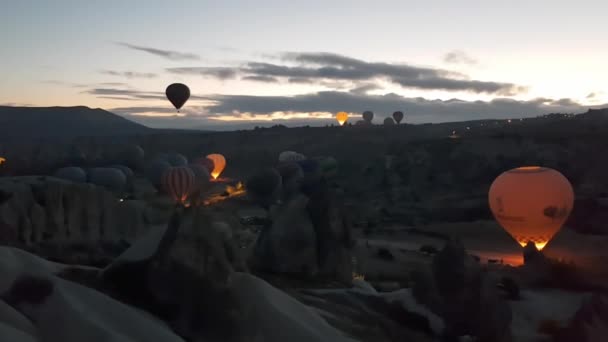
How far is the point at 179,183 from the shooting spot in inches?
1913

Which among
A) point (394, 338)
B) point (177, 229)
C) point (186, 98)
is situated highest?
point (186, 98)

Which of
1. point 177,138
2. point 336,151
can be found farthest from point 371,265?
point 177,138

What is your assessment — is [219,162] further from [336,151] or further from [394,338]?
[394,338]

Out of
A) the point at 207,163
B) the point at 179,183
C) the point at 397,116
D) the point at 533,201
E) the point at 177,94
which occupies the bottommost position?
the point at 207,163

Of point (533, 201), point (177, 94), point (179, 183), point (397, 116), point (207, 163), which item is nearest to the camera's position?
point (533, 201)

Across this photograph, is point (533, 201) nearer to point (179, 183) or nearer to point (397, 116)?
point (179, 183)

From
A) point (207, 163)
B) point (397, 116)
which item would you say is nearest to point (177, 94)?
point (207, 163)

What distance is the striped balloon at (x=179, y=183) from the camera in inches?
1908

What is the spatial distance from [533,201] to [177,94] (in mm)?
28526

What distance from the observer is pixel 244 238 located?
26.0 m

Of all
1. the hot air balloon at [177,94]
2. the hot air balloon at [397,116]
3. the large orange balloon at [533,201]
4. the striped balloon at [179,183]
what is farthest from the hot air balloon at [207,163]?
the hot air balloon at [397,116]

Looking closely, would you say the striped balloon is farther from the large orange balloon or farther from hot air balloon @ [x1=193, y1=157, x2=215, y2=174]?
the large orange balloon

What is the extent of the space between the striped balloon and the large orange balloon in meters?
26.0

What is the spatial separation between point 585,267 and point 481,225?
19.9 metres
